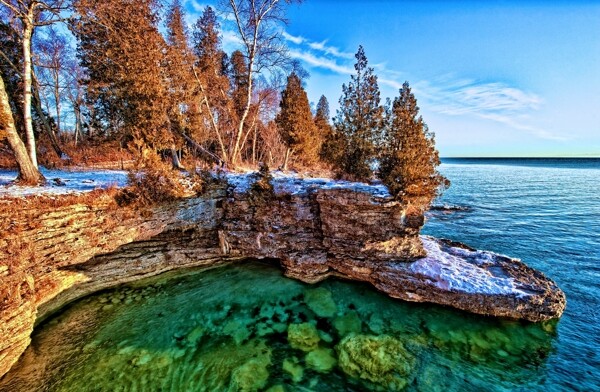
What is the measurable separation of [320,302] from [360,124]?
472 inches

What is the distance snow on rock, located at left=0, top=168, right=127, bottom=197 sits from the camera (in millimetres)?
9008

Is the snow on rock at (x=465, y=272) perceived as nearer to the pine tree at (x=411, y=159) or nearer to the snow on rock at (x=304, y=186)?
the pine tree at (x=411, y=159)

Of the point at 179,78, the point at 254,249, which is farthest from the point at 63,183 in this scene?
the point at 254,249

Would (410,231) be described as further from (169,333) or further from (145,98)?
(145,98)

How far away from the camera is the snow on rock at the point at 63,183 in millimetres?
9008

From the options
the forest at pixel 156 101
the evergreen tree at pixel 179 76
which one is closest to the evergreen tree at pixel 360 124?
the forest at pixel 156 101

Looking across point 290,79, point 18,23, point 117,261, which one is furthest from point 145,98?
point 290,79

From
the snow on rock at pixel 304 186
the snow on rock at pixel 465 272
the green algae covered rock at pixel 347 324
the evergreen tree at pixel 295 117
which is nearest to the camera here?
the green algae covered rock at pixel 347 324

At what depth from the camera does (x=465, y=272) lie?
10422 millimetres

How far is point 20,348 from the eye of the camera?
A: 7551mm

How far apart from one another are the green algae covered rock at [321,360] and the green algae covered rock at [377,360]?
270mm

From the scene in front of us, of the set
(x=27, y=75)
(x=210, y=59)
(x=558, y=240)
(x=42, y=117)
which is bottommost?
(x=558, y=240)

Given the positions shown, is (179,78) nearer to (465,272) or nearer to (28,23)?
(28,23)

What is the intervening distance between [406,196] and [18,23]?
24458 millimetres
